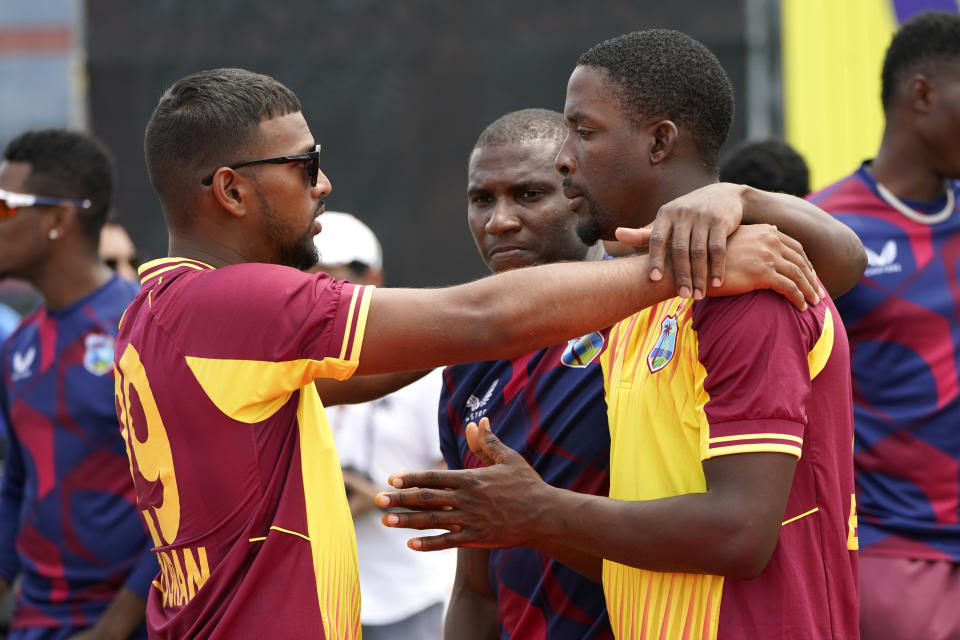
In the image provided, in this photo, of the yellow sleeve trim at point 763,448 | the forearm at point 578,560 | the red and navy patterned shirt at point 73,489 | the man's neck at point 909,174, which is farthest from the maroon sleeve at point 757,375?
the red and navy patterned shirt at point 73,489

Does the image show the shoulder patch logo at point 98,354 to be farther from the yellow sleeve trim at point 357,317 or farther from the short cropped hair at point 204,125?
the yellow sleeve trim at point 357,317

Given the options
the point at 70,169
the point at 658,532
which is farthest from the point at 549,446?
the point at 70,169

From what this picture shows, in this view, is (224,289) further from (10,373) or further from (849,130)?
(849,130)

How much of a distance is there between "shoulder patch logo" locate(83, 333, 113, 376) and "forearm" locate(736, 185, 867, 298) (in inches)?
104

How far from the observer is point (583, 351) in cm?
290

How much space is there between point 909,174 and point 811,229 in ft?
5.74

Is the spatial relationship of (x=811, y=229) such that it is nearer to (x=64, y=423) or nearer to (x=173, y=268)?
(x=173, y=268)

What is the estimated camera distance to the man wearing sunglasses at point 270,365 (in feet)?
7.53

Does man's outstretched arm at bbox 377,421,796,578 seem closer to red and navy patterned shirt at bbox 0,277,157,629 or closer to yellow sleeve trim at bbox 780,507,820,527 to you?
yellow sleeve trim at bbox 780,507,820,527

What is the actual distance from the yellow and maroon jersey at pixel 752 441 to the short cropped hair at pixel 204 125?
1008 mm

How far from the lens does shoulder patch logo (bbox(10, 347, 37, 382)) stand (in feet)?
13.8

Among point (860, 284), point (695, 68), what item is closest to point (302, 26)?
point (860, 284)

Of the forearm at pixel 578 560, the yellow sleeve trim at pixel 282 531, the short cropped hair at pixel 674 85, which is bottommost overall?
the forearm at pixel 578 560

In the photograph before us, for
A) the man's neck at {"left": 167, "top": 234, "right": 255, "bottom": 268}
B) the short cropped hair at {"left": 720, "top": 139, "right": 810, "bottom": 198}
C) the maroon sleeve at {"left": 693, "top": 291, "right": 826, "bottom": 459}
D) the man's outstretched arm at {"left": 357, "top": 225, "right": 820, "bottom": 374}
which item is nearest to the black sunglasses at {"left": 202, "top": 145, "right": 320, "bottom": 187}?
the man's neck at {"left": 167, "top": 234, "right": 255, "bottom": 268}
